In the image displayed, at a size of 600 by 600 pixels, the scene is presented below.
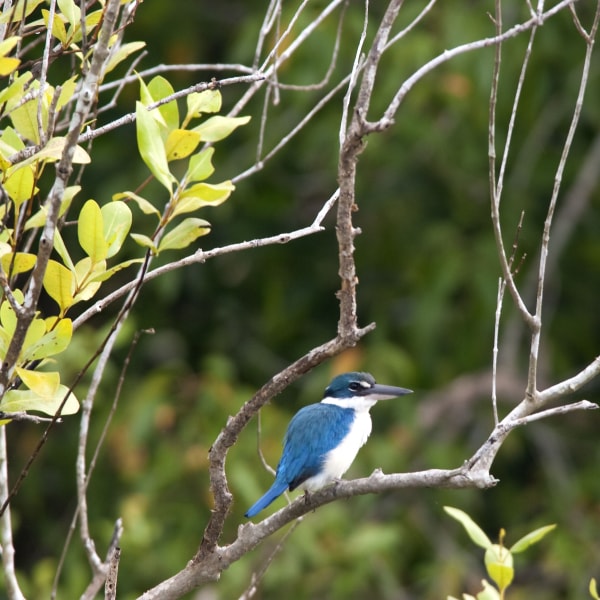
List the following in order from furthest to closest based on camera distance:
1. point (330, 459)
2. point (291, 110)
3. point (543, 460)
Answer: point (543, 460), point (291, 110), point (330, 459)

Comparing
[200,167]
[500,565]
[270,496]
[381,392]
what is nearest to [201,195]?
[200,167]

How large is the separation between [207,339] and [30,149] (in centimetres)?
586

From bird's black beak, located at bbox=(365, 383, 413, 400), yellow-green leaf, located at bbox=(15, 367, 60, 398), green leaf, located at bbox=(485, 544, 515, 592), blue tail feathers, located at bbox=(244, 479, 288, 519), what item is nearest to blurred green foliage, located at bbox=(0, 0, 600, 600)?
bird's black beak, located at bbox=(365, 383, 413, 400)

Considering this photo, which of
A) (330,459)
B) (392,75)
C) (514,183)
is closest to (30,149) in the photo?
(330,459)

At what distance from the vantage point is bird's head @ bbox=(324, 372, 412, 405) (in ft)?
13.5

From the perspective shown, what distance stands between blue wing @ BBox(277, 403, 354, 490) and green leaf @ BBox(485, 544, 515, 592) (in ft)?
4.13

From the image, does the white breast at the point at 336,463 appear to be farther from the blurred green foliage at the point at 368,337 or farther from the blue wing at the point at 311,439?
the blurred green foliage at the point at 368,337

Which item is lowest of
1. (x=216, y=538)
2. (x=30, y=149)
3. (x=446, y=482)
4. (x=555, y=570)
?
(x=555, y=570)

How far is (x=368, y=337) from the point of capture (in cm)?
752

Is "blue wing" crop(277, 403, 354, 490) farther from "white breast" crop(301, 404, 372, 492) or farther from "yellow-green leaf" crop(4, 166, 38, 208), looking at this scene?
"yellow-green leaf" crop(4, 166, 38, 208)

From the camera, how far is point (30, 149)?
2.18m

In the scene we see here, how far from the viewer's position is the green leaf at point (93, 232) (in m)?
2.09

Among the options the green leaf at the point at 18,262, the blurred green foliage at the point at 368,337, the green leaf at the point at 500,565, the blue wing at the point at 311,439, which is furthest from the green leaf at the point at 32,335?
the blurred green foliage at the point at 368,337

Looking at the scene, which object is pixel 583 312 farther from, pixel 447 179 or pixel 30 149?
pixel 30 149
